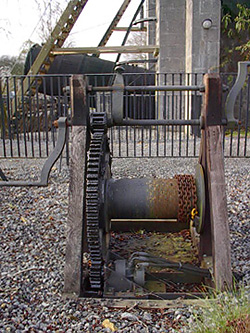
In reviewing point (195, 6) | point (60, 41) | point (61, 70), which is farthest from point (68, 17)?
point (195, 6)

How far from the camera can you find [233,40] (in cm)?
1421

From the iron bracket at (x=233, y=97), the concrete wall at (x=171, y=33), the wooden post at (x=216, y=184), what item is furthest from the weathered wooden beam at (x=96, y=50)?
the wooden post at (x=216, y=184)

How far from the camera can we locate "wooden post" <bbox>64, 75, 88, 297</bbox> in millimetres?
2547

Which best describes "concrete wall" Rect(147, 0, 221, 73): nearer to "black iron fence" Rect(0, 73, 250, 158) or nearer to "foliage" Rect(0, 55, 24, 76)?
"black iron fence" Rect(0, 73, 250, 158)

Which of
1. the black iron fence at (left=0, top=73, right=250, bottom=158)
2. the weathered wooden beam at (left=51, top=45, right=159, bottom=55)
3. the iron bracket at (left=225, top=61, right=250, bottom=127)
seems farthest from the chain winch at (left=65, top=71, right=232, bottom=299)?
the weathered wooden beam at (left=51, top=45, right=159, bottom=55)

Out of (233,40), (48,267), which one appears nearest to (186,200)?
(48,267)

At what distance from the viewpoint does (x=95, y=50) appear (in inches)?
468

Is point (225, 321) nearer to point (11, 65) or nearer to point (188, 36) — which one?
point (188, 36)

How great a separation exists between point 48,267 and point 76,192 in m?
0.68

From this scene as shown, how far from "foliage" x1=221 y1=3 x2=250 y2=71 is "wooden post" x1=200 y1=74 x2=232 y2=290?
11.5 meters

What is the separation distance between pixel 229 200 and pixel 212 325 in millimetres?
2905

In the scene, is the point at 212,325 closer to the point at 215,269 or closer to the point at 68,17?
the point at 215,269

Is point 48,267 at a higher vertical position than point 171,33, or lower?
lower

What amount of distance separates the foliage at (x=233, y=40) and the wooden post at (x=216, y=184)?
11.5 meters
